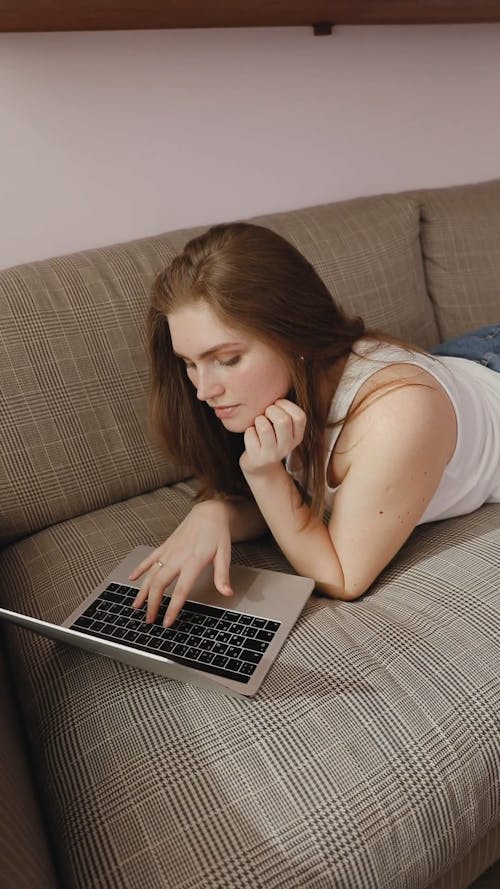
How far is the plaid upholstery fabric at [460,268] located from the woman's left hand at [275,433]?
0.87 metres

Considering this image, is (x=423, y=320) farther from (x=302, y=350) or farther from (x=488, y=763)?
(x=488, y=763)

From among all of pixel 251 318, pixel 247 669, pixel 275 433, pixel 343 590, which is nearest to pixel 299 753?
pixel 247 669

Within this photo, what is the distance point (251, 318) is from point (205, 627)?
42 centimetres

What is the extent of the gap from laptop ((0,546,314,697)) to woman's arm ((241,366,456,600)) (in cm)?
6

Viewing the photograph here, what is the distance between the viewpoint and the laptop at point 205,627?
833 mm

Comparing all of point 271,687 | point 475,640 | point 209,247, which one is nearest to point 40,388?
point 209,247

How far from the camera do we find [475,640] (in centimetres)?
92

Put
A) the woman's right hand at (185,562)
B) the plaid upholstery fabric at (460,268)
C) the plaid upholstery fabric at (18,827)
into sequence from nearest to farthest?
the plaid upholstery fabric at (18,827) → the woman's right hand at (185,562) → the plaid upholstery fabric at (460,268)

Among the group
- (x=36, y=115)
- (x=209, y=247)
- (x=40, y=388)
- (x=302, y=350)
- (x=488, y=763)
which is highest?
(x=36, y=115)

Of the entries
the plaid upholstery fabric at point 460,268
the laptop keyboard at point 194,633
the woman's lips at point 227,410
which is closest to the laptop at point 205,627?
the laptop keyboard at point 194,633

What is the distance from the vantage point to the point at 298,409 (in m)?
0.99

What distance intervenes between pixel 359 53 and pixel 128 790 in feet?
5.72

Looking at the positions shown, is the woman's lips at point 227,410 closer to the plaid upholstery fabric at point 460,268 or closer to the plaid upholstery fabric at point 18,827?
the plaid upholstery fabric at point 18,827

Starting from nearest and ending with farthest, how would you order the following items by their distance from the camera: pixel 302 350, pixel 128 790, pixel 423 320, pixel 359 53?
1. pixel 128 790
2. pixel 302 350
3. pixel 423 320
4. pixel 359 53
